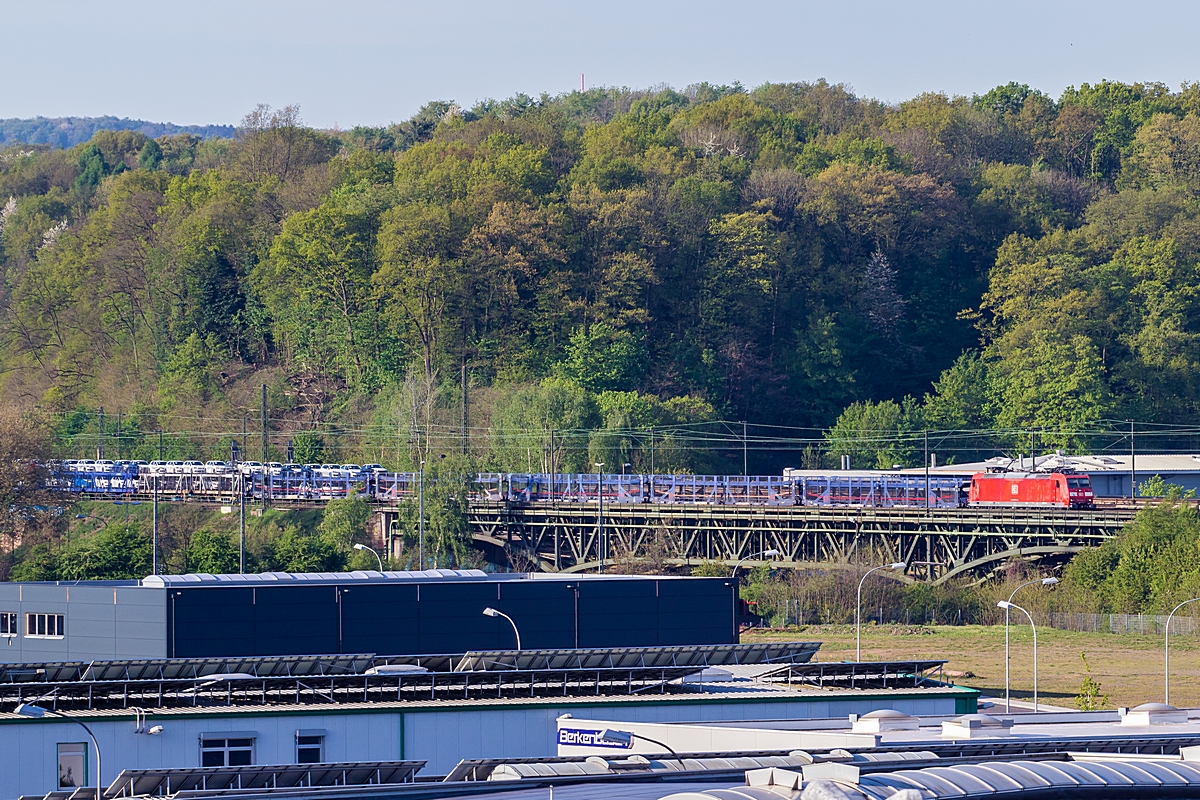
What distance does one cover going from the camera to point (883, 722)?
98.9 ft

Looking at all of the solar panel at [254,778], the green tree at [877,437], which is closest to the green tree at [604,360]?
the green tree at [877,437]

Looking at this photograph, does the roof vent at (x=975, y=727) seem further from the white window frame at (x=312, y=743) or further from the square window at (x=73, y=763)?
the square window at (x=73, y=763)

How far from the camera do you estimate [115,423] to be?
460ft

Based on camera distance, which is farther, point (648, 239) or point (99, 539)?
point (648, 239)

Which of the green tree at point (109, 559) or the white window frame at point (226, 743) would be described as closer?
the white window frame at point (226, 743)

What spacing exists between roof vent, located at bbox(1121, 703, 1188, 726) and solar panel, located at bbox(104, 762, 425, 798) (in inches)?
549

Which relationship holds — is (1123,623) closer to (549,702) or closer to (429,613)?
(429,613)

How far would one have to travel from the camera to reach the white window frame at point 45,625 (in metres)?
51.5

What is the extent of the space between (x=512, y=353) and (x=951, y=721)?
104248mm

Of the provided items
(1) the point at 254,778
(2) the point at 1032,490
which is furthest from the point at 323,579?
(2) the point at 1032,490

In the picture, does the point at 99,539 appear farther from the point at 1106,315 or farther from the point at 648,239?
the point at 1106,315

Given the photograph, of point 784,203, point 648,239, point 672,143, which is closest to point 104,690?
point 648,239

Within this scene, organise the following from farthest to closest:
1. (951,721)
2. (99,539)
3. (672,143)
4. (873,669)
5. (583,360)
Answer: (672,143) < (583,360) < (99,539) < (873,669) < (951,721)

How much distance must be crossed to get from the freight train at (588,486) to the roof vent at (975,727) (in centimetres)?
6122
